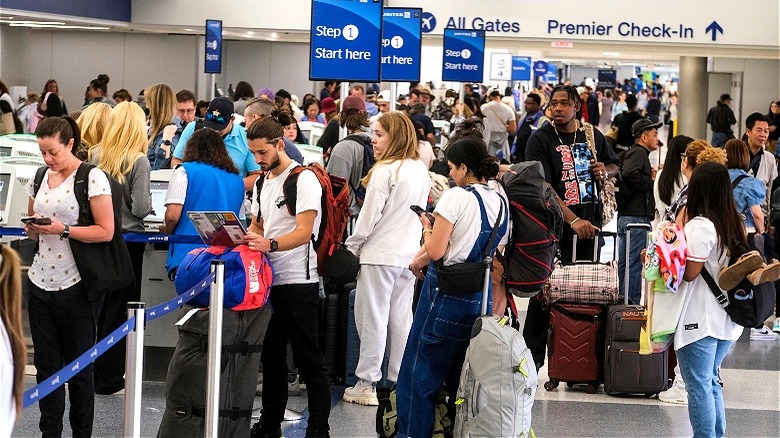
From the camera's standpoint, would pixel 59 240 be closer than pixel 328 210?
Yes

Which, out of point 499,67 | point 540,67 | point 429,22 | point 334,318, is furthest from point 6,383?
point 540,67

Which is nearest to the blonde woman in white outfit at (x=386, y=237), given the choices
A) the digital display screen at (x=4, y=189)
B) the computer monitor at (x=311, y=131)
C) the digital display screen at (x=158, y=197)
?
the digital display screen at (x=158, y=197)

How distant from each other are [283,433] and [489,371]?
158cm

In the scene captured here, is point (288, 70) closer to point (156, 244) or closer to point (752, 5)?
point (752, 5)

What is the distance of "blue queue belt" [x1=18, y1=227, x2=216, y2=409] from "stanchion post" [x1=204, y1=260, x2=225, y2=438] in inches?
1.7

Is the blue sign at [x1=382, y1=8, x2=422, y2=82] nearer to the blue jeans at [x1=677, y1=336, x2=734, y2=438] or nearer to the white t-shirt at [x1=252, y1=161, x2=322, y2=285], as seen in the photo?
the white t-shirt at [x1=252, y1=161, x2=322, y2=285]

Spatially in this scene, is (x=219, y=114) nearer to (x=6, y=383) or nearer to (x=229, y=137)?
(x=229, y=137)

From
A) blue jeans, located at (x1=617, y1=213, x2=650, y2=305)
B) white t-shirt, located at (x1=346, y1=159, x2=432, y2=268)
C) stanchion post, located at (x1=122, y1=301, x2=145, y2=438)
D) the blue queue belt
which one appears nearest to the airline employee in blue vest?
the blue queue belt

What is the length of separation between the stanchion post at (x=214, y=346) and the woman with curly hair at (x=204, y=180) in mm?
1375

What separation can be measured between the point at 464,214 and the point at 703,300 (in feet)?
3.94

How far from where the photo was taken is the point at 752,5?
21391 mm

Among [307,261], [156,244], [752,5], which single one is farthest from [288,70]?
[307,261]

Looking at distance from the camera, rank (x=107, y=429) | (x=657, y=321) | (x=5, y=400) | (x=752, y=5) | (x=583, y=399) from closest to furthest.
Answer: (x=5, y=400) → (x=657, y=321) → (x=107, y=429) → (x=583, y=399) → (x=752, y=5)

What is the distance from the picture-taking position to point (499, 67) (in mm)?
30781
